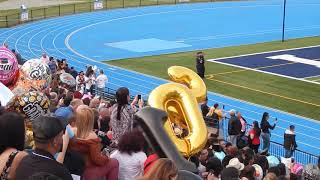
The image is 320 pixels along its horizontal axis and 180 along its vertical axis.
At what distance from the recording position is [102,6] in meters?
49.7

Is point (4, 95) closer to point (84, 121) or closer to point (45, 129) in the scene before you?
point (84, 121)

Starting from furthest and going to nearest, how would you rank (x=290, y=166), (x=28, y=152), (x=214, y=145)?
(x=290, y=166), (x=214, y=145), (x=28, y=152)

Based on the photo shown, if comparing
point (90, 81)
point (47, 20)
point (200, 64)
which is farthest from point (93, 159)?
point (47, 20)

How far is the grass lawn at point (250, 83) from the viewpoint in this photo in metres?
22.3

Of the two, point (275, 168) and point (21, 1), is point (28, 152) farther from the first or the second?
point (21, 1)

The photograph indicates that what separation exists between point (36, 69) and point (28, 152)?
14.2 ft

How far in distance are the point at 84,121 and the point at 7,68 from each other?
3.42m

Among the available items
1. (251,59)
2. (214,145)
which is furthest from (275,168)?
(251,59)

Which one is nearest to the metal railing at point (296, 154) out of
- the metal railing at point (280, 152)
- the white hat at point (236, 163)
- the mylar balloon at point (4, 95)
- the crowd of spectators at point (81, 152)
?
the metal railing at point (280, 152)

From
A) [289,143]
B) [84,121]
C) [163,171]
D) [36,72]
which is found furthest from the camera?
[289,143]

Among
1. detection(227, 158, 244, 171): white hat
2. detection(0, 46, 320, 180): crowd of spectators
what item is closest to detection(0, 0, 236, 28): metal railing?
detection(227, 158, 244, 171): white hat

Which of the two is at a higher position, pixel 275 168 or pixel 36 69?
pixel 36 69

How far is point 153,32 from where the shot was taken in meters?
39.0

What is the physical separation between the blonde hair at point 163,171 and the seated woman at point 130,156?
1.48 m
